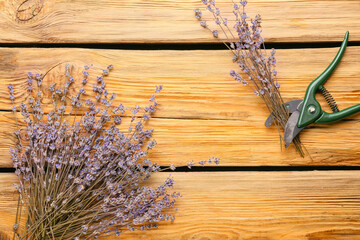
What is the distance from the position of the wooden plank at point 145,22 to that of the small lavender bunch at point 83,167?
173 millimetres

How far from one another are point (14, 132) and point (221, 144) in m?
0.70

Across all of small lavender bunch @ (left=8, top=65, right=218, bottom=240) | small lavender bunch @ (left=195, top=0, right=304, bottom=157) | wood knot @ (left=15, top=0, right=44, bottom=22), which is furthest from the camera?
wood knot @ (left=15, top=0, right=44, bottom=22)

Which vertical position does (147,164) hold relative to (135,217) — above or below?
above

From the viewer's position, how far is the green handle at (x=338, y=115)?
1177 mm

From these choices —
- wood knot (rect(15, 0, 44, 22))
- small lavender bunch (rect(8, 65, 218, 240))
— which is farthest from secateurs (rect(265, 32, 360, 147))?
wood knot (rect(15, 0, 44, 22))

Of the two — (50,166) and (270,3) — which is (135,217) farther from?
(270,3)

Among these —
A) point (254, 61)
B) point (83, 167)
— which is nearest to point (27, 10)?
point (83, 167)

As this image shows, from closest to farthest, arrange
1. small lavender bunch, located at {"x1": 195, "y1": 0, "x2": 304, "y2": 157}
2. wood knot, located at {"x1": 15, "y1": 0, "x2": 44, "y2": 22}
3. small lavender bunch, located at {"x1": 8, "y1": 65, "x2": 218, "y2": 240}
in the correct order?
small lavender bunch, located at {"x1": 8, "y1": 65, "x2": 218, "y2": 240}
small lavender bunch, located at {"x1": 195, "y1": 0, "x2": 304, "y2": 157}
wood knot, located at {"x1": 15, "y1": 0, "x2": 44, "y2": 22}

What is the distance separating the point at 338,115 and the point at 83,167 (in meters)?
0.87

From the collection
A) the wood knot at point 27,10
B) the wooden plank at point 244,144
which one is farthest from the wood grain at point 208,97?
the wood knot at point 27,10

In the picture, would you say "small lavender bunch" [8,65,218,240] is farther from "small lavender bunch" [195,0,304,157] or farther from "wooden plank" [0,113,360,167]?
"small lavender bunch" [195,0,304,157]

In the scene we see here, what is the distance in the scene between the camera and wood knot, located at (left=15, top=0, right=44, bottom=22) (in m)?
1.30

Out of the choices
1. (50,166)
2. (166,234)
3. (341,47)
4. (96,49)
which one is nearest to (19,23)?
(96,49)

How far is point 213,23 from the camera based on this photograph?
1295mm
